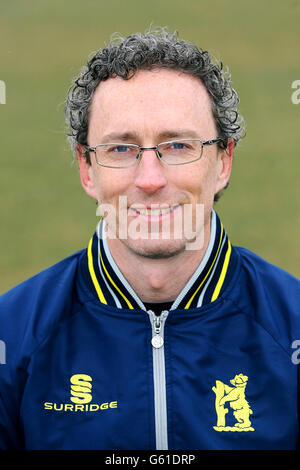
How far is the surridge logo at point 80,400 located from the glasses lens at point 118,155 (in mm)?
771

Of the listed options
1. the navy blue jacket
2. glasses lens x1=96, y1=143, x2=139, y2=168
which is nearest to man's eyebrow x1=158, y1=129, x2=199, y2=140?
glasses lens x1=96, y1=143, x2=139, y2=168

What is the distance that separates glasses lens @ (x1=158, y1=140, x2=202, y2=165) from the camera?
106 inches

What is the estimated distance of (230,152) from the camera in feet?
10.1

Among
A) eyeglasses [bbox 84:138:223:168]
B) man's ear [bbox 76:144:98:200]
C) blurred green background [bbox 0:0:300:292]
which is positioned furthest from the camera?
blurred green background [bbox 0:0:300:292]

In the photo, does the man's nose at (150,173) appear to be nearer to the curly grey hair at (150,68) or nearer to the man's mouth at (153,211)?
the man's mouth at (153,211)

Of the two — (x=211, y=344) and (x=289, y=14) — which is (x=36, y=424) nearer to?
(x=211, y=344)

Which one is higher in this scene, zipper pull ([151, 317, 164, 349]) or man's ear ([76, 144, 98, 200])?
man's ear ([76, 144, 98, 200])

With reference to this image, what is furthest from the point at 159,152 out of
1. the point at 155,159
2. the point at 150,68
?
the point at 150,68

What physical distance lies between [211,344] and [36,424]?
0.68 meters

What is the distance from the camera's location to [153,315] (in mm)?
2689

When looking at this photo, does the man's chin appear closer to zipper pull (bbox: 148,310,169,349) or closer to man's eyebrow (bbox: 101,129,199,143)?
zipper pull (bbox: 148,310,169,349)

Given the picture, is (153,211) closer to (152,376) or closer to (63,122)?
(152,376)

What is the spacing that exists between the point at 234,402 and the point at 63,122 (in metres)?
9.26

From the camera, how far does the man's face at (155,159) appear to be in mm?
2656
